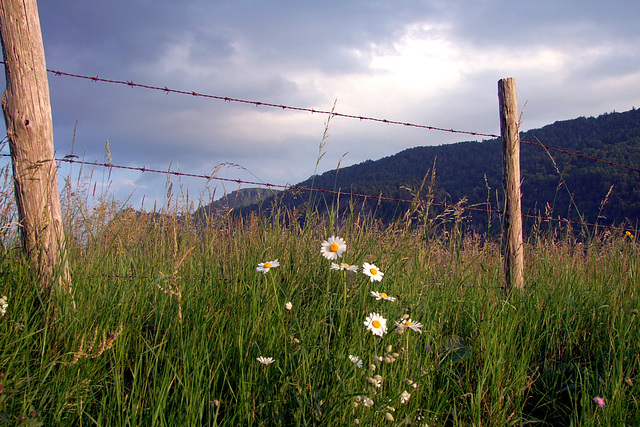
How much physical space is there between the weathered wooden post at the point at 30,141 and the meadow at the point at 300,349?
146 millimetres

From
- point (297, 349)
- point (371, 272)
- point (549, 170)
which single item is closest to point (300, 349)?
point (297, 349)

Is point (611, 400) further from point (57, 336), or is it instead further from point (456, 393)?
point (57, 336)

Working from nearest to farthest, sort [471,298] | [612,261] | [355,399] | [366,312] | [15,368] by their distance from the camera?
[355,399], [15,368], [366,312], [471,298], [612,261]

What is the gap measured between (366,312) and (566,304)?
175cm

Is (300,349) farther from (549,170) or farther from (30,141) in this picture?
(549,170)

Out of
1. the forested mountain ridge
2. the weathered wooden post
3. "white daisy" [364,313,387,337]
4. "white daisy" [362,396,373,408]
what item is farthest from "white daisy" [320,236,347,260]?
the forested mountain ridge

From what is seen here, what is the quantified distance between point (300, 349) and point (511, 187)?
2.58 metres

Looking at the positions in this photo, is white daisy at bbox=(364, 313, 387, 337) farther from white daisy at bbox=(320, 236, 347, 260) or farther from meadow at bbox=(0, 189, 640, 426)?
white daisy at bbox=(320, 236, 347, 260)

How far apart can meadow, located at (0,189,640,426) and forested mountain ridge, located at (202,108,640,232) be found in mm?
36573

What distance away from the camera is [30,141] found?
2.42m

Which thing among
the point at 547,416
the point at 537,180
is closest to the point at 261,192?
the point at 547,416

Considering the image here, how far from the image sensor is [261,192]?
448cm

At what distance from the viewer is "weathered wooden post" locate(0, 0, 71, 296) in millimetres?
2367

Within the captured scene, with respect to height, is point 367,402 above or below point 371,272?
below
